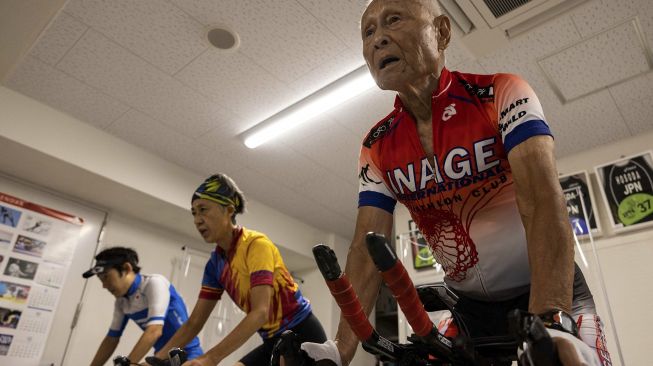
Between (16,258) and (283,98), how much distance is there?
2383 mm

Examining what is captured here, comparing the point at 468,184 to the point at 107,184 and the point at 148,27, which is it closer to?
the point at 148,27

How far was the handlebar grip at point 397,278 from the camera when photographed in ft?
1.36

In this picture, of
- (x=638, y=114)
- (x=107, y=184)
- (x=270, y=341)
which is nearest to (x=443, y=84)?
(x=270, y=341)

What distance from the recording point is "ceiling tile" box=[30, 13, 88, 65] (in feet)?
8.44

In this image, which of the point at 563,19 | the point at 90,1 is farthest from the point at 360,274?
the point at 90,1

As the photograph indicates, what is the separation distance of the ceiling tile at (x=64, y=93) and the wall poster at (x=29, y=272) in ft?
2.83

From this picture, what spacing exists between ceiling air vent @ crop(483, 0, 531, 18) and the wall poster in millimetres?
3590

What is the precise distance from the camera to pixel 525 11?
2.26m

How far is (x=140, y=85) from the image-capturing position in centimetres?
305

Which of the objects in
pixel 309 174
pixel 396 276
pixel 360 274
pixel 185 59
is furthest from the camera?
pixel 309 174

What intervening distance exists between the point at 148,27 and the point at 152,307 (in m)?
1.62

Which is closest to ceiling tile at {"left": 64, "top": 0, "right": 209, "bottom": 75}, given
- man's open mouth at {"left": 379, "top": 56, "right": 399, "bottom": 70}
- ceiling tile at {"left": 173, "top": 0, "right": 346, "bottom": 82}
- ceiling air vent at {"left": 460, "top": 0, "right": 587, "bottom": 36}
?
ceiling tile at {"left": 173, "top": 0, "right": 346, "bottom": 82}

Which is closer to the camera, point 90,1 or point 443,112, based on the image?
point 443,112

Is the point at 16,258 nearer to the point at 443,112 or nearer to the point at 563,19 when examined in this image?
the point at 443,112
